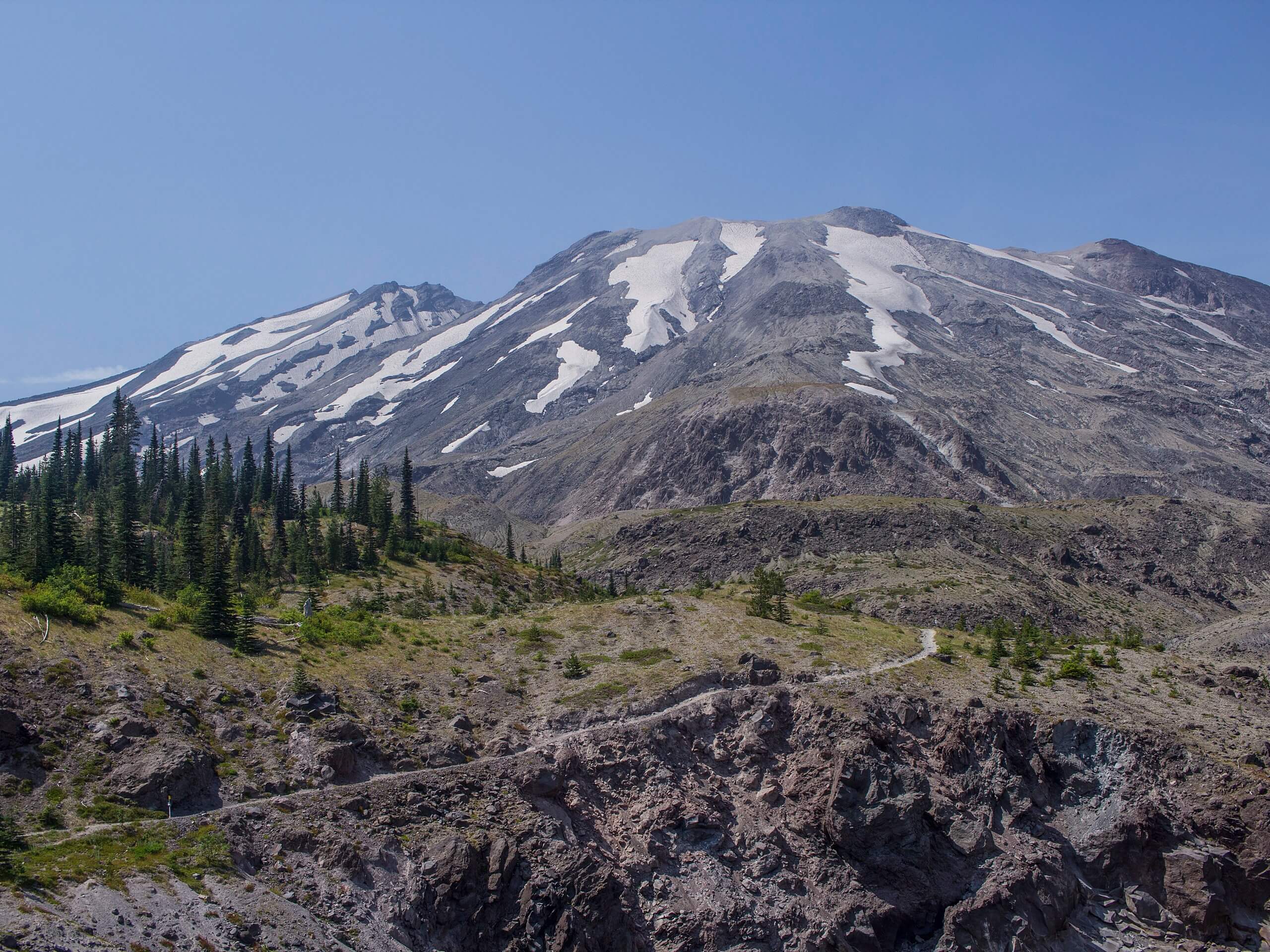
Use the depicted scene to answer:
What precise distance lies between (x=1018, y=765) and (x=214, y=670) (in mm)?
44757

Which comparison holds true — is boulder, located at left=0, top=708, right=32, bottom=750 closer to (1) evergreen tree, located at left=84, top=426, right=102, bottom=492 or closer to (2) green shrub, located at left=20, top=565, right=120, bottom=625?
(2) green shrub, located at left=20, top=565, right=120, bottom=625

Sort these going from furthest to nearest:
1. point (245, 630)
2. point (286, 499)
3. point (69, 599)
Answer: point (286, 499) < point (245, 630) < point (69, 599)

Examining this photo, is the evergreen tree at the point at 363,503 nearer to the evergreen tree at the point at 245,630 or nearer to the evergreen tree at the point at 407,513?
the evergreen tree at the point at 407,513

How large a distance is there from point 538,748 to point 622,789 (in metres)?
4.91

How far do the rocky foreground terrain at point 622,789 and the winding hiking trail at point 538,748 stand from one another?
0.66 ft

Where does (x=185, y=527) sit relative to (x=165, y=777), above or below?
above

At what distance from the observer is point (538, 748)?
2044 inches

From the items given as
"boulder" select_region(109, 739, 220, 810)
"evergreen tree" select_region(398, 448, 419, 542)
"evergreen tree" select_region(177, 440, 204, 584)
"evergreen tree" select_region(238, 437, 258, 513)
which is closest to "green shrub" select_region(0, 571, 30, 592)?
"boulder" select_region(109, 739, 220, 810)

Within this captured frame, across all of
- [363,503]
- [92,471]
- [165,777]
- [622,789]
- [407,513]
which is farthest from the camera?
[92,471]

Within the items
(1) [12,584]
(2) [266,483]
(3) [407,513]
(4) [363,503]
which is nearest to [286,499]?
(2) [266,483]

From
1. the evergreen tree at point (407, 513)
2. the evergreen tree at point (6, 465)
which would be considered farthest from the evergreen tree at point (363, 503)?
the evergreen tree at point (6, 465)

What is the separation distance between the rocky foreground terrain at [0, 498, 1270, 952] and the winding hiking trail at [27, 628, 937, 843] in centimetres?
20

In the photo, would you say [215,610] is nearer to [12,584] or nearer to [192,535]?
[12,584]

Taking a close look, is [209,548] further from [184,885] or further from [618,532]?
[618,532]
